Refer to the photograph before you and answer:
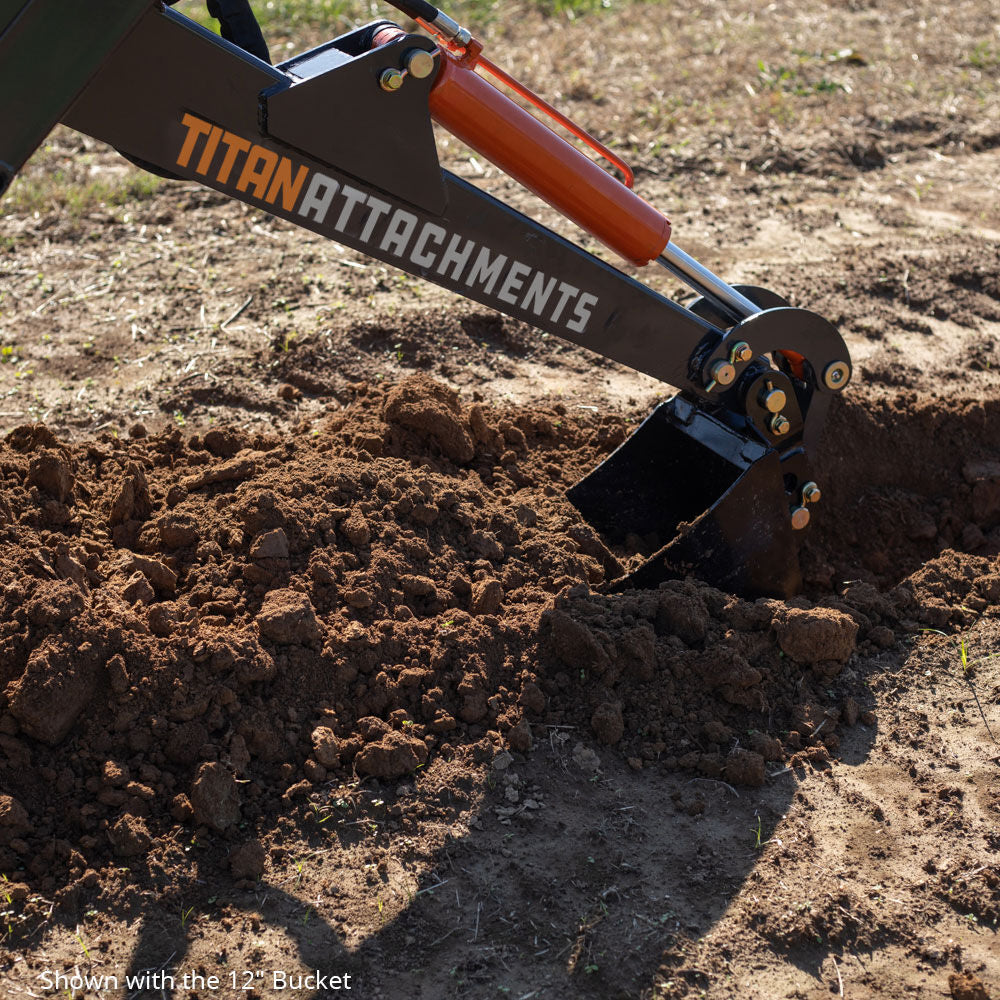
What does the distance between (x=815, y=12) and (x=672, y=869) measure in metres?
8.63

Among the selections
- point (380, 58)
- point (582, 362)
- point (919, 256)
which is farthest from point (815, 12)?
point (380, 58)

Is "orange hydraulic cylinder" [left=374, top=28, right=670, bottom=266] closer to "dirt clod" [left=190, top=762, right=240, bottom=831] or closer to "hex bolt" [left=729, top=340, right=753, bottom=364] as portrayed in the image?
"hex bolt" [left=729, top=340, right=753, bottom=364]

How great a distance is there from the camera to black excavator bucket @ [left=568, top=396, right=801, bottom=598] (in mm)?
3883

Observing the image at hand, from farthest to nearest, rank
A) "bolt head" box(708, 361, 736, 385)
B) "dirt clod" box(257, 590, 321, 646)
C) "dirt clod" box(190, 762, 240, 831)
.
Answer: "bolt head" box(708, 361, 736, 385) < "dirt clod" box(257, 590, 321, 646) < "dirt clod" box(190, 762, 240, 831)

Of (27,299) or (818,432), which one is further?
(27,299)

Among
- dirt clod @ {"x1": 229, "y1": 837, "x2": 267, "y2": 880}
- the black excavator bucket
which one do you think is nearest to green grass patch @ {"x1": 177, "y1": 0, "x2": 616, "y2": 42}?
the black excavator bucket

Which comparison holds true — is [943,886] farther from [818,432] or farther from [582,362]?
[582,362]

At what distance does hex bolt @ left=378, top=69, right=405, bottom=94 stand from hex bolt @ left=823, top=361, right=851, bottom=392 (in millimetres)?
1854

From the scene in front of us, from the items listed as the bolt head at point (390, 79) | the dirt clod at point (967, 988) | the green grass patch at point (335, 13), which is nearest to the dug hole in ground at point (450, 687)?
the dirt clod at point (967, 988)

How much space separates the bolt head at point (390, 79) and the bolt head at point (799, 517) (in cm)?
205

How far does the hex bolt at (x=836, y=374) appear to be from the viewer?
154 inches

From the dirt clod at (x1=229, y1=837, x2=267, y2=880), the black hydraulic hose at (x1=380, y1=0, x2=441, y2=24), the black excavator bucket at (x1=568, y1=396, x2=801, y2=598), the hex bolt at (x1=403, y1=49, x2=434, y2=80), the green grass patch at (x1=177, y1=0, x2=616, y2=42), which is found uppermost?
the green grass patch at (x1=177, y1=0, x2=616, y2=42)

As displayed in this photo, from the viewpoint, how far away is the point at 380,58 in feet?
9.12

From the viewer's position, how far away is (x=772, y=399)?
12.3 feet
